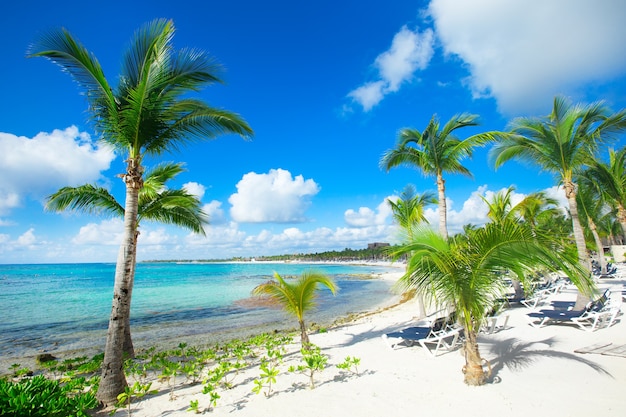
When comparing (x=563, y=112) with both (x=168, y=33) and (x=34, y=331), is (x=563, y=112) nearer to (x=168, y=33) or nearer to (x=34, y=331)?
(x=168, y=33)

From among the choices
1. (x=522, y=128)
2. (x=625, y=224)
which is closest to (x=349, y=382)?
(x=522, y=128)

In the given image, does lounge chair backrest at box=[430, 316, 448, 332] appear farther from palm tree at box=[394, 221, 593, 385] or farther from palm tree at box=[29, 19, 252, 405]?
palm tree at box=[29, 19, 252, 405]

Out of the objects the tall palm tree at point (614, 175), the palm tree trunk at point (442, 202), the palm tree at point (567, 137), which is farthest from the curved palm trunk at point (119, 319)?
the tall palm tree at point (614, 175)

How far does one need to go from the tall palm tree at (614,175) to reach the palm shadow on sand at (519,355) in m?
9.12

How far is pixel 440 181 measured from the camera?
1011 cm

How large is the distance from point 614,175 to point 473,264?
13333 mm

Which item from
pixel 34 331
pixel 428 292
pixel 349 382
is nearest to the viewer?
pixel 428 292

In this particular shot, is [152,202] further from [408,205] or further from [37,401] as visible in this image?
[408,205]

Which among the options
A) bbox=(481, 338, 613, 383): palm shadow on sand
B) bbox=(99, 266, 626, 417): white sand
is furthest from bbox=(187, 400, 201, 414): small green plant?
bbox=(481, 338, 613, 383): palm shadow on sand

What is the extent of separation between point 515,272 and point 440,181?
595cm

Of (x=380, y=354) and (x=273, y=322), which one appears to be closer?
(x=380, y=354)

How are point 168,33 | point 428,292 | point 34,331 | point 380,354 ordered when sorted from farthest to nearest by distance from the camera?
point 34,331 < point 380,354 < point 168,33 < point 428,292

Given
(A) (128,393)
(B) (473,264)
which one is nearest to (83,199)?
(A) (128,393)

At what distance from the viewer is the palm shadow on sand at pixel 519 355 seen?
5426 millimetres
